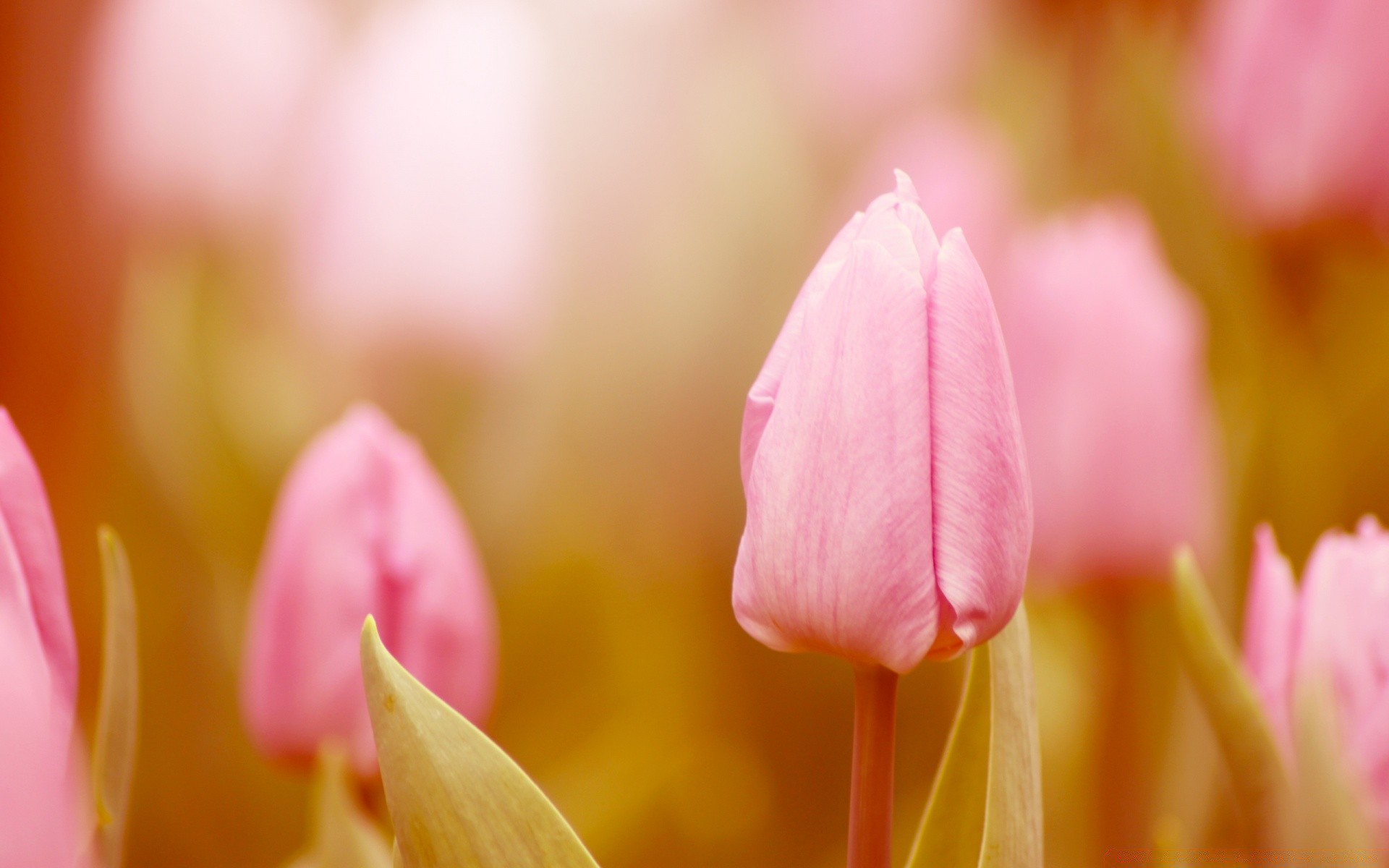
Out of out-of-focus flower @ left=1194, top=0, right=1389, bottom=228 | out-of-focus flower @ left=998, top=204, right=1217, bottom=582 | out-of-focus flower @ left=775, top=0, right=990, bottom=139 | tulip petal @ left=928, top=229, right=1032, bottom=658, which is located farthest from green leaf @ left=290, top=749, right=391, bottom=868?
out-of-focus flower @ left=775, top=0, right=990, bottom=139

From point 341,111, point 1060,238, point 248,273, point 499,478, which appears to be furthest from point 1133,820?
point 248,273

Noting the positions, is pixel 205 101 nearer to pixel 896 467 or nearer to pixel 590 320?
pixel 590 320

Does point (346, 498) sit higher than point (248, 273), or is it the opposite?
point (248, 273)

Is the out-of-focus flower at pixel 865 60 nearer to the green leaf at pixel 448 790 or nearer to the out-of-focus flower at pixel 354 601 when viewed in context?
the out-of-focus flower at pixel 354 601

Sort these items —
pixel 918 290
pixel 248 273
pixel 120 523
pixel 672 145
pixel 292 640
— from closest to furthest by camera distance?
1. pixel 918 290
2. pixel 292 640
3. pixel 120 523
4. pixel 248 273
5. pixel 672 145

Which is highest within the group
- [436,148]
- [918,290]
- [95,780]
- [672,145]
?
[672,145]

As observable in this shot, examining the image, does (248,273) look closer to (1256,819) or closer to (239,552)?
(239,552)
